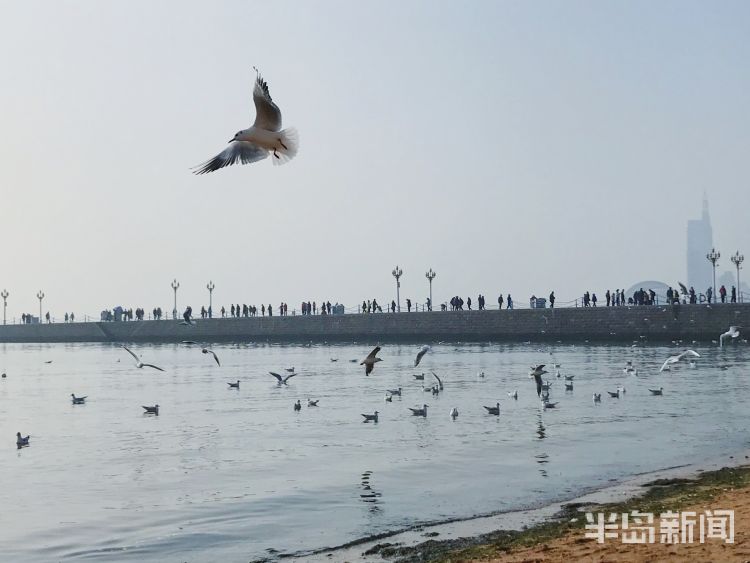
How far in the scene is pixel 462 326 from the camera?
6988 cm

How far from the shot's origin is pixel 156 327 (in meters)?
89.1

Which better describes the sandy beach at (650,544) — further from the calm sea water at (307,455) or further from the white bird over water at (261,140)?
the white bird over water at (261,140)

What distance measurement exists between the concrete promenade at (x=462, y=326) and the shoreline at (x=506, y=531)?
45113mm

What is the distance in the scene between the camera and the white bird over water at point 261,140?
870cm

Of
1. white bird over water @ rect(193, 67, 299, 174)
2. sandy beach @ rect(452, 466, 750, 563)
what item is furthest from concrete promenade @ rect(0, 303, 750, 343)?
white bird over water @ rect(193, 67, 299, 174)

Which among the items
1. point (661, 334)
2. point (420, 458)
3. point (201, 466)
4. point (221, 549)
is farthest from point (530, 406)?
point (661, 334)

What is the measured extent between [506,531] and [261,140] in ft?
18.8

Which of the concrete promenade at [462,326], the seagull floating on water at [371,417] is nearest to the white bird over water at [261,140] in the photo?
the seagull floating on water at [371,417]

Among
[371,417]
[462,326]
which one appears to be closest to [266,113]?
[371,417]

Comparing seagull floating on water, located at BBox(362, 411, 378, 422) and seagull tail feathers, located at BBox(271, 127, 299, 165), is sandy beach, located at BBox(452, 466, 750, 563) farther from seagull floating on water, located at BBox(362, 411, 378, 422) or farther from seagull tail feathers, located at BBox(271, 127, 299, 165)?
seagull floating on water, located at BBox(362, 411, 378, 422)

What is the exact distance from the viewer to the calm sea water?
13.1m

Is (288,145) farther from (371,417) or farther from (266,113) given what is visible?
(371,417)

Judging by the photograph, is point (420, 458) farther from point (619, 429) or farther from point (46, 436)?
point (46, 436)

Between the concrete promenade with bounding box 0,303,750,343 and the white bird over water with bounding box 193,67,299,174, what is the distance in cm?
5185
